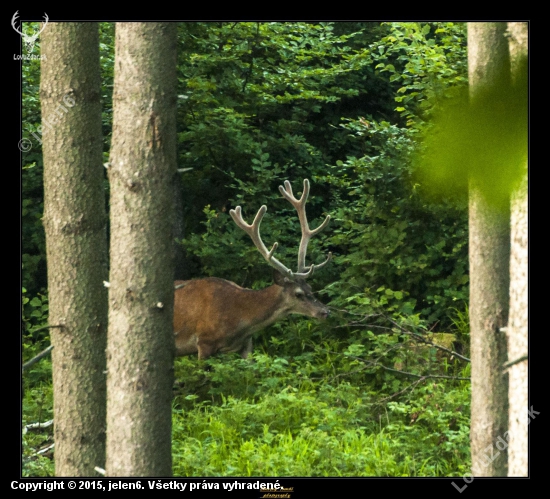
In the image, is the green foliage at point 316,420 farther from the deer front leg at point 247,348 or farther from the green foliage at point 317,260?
the deer front leg at point 247,348

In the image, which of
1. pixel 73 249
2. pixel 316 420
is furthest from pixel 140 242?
pixel 316 420

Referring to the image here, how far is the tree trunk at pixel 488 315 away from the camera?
345 cm

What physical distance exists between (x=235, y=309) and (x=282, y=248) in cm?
153

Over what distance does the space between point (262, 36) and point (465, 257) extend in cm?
368

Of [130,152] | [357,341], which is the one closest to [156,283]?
[130,152]

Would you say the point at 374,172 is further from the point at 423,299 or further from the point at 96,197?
the point at 96,197

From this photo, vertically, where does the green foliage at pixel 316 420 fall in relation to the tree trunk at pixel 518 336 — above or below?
below

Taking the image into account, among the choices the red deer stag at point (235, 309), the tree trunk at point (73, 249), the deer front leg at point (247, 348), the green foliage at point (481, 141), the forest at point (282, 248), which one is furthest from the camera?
the deer front leg at point (247, 348)

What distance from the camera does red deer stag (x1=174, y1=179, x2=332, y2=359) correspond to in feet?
25.6

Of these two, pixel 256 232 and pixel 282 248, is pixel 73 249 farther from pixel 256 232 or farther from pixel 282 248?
pixel 282 248

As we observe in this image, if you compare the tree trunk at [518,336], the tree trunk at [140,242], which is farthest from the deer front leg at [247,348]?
the tree trunk at [518,336]

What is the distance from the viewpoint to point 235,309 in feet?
26.0

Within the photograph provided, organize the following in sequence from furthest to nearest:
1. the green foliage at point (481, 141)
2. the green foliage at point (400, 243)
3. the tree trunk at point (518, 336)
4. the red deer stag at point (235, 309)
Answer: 1. the green foliage at point (400, 243)
2. the red deer stag at point (235, 309)
3. the tree trunk at point (518, 336)
4. the green foliage at point (481, 141)

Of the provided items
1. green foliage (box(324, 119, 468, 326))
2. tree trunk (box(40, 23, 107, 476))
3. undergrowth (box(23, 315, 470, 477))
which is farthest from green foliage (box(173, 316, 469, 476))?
tree trunk (box(40, 23, 107, 476))
